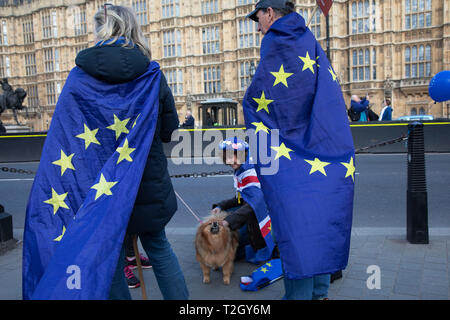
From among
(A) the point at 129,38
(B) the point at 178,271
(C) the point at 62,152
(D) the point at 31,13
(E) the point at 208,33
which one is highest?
(D) the point at 31,13

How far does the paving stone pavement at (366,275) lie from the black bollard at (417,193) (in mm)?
129

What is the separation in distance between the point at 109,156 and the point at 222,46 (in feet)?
111

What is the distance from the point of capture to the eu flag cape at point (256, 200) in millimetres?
3443

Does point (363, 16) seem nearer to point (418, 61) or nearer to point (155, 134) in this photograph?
point (418, 61)

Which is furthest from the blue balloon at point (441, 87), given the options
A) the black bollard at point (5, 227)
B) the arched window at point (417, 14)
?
the arched window at point (417, 14)

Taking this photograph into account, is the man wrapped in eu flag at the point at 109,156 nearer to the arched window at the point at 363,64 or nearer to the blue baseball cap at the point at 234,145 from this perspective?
the blue baseball cap at the point at 234,145

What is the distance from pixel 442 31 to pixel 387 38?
3681mm

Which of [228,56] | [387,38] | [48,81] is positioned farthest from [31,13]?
[387,38]

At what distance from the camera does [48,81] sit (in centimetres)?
4300

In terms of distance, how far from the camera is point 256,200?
3490 mm

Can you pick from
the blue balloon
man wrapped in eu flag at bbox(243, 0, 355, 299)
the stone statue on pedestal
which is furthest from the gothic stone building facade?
man wrapped in eu flag at bbox(243, 0, 355, 299)

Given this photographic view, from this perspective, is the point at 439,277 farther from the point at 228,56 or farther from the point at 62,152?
the point at 228,56

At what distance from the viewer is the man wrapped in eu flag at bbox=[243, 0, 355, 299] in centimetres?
216

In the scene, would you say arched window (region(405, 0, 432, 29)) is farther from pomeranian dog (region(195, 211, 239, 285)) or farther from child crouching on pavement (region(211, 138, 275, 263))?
pomeranian dog (region(195, 211, 239, 285))
